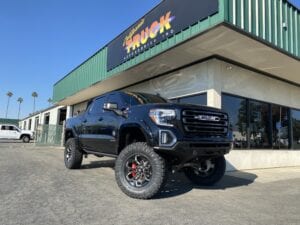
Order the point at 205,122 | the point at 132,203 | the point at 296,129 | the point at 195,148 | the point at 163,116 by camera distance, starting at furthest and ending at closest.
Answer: the point at 296,129 < the point at 205,122 < the point at 163,116 < the point at 195,148 < the point at 132,203

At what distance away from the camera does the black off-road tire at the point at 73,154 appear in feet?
28.5

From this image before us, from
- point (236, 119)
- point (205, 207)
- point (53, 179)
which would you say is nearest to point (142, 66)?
point (236, 119)

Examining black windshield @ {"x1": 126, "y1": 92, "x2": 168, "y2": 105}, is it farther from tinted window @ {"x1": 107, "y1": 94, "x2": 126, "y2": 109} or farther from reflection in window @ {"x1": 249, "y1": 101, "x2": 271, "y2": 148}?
reflection in window @ {"x1": 249, "y1": 101, "x2": 271, "y2": 148}

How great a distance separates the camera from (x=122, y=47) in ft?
41.8

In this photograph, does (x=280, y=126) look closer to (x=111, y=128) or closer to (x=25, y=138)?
(x=111, y=128)

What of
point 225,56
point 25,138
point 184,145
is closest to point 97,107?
point 184,145

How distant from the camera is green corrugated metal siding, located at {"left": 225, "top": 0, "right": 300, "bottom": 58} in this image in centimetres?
780

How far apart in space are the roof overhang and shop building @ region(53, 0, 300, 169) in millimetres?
26

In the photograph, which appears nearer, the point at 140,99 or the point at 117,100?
the point at 140,99

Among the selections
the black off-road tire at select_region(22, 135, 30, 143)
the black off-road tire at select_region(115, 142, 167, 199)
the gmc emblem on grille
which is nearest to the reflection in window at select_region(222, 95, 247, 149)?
the gmc emblem on grille

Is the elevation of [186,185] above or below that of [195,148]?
below

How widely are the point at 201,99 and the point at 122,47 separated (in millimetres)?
4470

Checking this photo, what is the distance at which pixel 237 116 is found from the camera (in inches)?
430

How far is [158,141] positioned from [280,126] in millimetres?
9857
